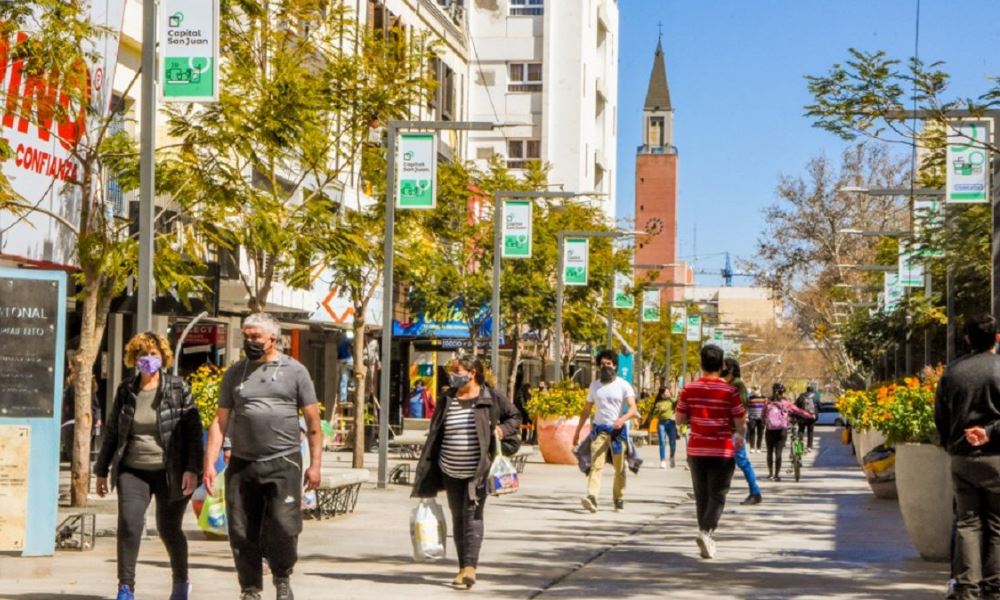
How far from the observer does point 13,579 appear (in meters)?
13.3

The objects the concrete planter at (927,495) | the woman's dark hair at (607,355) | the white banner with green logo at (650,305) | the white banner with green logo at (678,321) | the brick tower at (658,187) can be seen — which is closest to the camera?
the concrete planter at (927,495)

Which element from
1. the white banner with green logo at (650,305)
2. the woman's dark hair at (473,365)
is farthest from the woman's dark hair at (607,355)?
the white banner with green logo at (650,305)

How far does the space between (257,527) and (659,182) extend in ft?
475

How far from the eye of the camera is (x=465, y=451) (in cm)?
1362

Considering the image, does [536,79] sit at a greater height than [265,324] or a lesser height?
greater

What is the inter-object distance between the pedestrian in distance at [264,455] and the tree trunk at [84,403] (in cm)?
706

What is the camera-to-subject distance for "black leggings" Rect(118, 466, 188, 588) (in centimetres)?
1149

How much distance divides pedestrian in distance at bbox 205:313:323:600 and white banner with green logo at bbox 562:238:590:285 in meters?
33.6

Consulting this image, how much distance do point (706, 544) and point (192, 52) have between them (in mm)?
6370

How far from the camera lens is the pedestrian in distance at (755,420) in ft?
131

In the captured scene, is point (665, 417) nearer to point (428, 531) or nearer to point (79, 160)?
point (79, 160)

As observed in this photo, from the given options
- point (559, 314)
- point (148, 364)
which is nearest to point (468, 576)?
point (148, 364)

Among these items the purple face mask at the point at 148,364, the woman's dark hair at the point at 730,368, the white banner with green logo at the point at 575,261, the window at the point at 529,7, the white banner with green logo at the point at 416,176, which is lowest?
the woman's dark hair at the point at 730,368

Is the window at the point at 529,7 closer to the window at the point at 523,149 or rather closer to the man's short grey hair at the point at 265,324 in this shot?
the window at the point at 523,149
